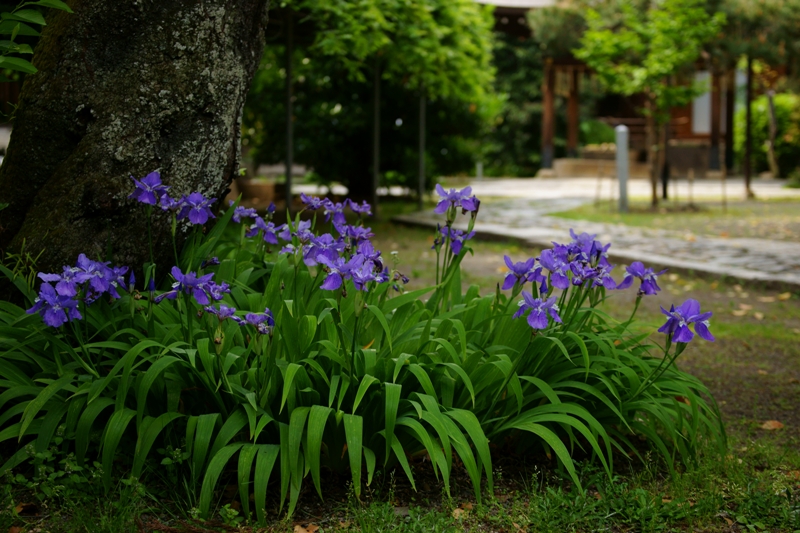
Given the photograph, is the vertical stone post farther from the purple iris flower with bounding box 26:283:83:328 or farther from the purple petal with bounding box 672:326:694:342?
the purple iris flower with bounding box 26:283:83:328

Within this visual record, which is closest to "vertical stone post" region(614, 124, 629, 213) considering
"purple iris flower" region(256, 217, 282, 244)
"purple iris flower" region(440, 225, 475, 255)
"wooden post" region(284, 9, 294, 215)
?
"wooden post" region(284, 9, 294, 215)

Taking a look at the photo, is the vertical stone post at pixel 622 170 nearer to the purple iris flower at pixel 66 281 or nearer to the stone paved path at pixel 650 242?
the stone paved path at pixel 650 242

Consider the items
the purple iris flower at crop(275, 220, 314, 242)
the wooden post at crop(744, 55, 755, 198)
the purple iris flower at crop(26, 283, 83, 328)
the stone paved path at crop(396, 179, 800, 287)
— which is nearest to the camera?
the purple iris flower at crop(26, 283, 83, 328)

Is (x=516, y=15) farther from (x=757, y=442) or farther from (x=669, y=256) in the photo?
(x=757, y=442)

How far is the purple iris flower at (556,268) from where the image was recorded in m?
2.75

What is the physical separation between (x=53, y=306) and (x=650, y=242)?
289 inches

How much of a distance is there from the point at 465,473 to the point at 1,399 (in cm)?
142

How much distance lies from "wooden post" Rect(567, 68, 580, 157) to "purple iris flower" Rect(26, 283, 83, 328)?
64.1 ft

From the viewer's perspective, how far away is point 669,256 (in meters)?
7.96

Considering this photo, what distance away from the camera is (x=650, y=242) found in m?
8.91

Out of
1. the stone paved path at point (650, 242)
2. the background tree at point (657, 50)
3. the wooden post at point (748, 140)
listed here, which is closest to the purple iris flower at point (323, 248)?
the stone paved path at point (650, 242)

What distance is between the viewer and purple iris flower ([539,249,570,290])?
275cm

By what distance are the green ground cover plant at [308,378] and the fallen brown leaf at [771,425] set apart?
51 centimetres

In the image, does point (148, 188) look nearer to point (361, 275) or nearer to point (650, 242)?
point (361, 275)
